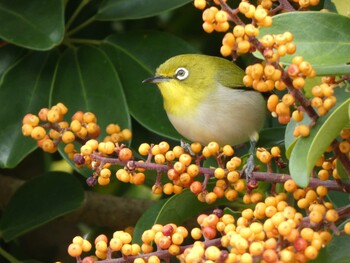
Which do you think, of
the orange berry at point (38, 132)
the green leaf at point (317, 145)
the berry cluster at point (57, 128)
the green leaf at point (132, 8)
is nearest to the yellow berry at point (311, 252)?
the green leaf at point (317, 145)

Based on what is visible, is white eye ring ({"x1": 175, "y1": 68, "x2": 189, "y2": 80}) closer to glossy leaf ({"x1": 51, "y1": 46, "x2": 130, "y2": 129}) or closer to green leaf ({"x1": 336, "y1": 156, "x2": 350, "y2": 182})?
glossy leaf ({"x1": 51, "y1": 46, "x2": 130, "y2": 129})

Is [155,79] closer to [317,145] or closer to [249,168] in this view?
[249,168]

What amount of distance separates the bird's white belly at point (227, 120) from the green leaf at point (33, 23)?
671 millimetres

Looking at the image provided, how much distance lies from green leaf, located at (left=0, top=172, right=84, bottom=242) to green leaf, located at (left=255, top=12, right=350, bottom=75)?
1472 millimetres

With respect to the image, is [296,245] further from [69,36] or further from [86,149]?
[69,36]

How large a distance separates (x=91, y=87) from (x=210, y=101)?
1.81 feet

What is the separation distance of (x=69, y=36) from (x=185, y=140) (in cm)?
76

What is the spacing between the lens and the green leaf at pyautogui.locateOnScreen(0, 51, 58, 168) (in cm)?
322

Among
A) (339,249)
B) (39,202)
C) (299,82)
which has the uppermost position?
(299,82)

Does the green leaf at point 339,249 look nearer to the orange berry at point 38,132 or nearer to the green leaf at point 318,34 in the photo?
the green leaf at point 318,34

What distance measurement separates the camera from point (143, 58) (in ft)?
11.7

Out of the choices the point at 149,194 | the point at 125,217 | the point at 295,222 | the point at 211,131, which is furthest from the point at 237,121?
the point at 295,222

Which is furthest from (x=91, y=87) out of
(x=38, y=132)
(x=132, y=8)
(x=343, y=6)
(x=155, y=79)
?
(x=343, y=6)

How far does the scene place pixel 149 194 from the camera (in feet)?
15.0
